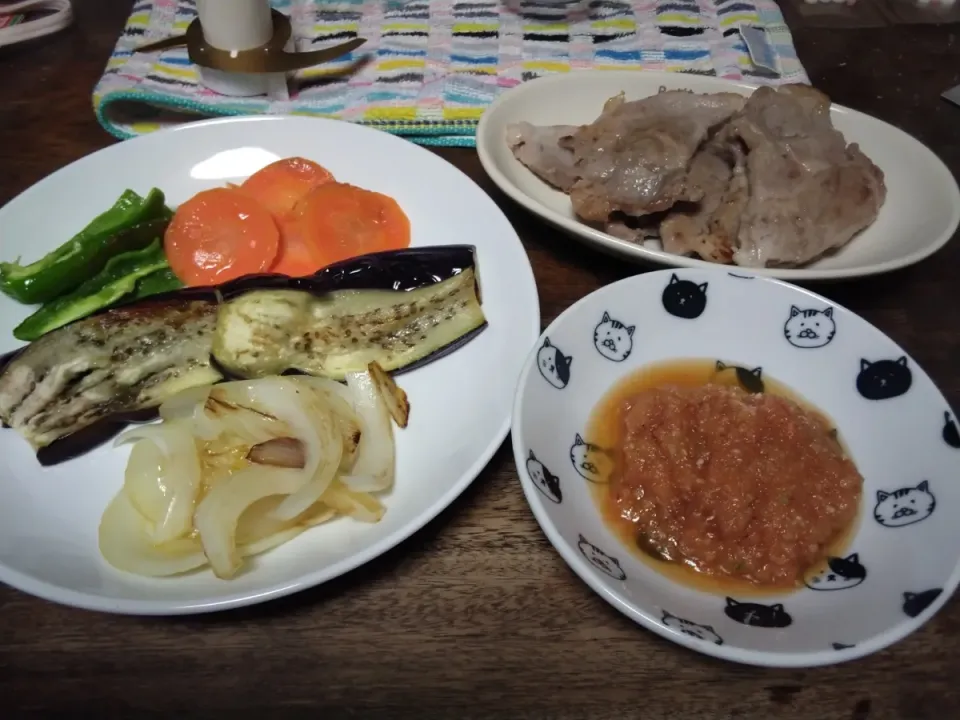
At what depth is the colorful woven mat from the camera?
2131 millimetres

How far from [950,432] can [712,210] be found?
756 mm

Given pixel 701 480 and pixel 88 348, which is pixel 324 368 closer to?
pixel 88 348

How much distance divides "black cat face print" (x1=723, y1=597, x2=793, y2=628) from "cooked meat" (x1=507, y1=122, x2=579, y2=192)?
118 centimetres

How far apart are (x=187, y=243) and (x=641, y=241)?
1.14 metres

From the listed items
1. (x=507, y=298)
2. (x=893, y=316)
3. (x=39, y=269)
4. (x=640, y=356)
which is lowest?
(x=893, y=316)

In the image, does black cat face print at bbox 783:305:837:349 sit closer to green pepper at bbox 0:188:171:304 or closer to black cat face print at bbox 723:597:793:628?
black cat face print at bbox 723:597:793:628

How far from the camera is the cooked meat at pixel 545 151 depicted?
1.92m

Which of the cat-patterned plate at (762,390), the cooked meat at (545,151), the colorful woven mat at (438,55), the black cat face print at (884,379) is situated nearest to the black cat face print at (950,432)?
the cat-patterned plate at (762,390)

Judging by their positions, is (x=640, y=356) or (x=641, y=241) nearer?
(x=640, y=356)

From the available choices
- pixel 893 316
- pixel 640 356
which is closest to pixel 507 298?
pixel 640 356

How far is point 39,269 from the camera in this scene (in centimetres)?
162

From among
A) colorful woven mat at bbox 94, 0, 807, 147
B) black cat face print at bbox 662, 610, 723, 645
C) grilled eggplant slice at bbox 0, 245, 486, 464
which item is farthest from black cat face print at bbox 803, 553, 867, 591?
colorful woven mat at bbox 94, 0, 807, 147

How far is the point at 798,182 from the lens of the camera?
5.69ft

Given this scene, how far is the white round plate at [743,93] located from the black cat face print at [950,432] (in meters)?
0.44
